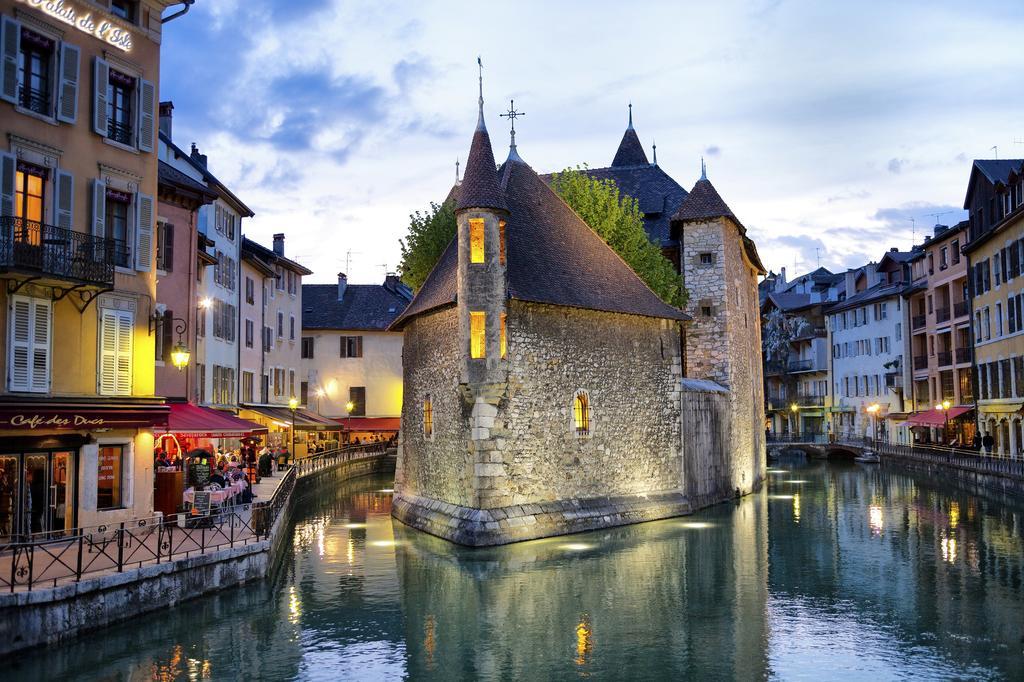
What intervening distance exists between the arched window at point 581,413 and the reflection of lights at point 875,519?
8.67m

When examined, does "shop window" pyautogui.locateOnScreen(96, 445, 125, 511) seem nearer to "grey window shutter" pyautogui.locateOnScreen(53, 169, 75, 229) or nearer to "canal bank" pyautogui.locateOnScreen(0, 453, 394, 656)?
"canal bank" pyautogui.locateOnScreen(0, 453, 394, 656)

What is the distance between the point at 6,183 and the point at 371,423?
130 ft

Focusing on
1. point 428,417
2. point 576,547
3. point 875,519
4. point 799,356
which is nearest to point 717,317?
point 875,519

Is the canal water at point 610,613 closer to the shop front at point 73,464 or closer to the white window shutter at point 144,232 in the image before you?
the shop front at point 73,464

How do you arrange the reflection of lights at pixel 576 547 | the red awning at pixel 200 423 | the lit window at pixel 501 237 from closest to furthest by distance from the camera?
the red awning at pixel 200 423
the reflection of lights at pixel 576 547
the lit window at pixel 501 237

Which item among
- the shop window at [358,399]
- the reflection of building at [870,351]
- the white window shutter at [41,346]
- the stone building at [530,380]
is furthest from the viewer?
the reflection of building at [870,351]

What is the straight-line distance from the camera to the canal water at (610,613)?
1295 centimetres

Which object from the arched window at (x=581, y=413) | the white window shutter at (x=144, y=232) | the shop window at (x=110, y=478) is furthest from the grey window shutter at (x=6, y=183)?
the arched window at (x=581, y=413)

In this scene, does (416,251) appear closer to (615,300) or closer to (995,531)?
(615,300)

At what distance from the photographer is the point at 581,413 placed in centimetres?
2614

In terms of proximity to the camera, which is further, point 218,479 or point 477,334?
point 477,334

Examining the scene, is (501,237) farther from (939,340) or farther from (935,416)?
(939,340)

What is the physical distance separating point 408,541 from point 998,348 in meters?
29.9

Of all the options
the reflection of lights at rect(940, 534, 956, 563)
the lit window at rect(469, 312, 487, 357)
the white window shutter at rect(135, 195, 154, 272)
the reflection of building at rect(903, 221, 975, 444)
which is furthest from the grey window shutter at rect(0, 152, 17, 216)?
the reflection of building at rect(903, 221, 975, 444)
